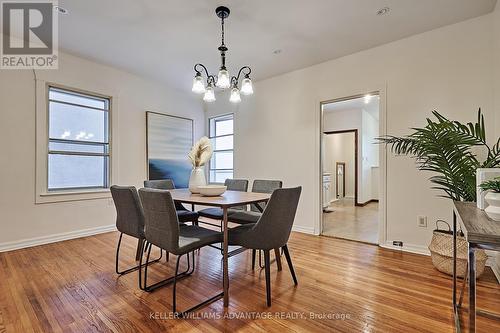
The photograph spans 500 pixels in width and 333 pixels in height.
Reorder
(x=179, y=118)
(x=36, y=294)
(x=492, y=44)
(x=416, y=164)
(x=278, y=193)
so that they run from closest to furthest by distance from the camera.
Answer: (x=278, y=193) → (x=36, y=294) → (x=492, y=44) → (x=416, y=164) → (x=179, y=118)

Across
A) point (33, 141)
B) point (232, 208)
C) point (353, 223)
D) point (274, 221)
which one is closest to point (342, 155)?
point (353, 223)

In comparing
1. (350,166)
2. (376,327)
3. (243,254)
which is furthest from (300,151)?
(350,166)

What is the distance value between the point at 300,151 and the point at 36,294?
348 centimetres

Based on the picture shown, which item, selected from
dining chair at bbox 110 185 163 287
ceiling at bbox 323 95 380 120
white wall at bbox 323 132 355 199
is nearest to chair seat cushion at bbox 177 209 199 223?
dining chair at bbox 110 185 163 287

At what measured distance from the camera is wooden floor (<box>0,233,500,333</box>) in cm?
163

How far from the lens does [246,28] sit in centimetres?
282

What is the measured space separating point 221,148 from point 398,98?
3.48m

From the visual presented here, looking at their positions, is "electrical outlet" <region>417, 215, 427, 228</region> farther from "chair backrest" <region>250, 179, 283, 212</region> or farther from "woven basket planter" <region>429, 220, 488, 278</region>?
"chair backrest" <region>250, 179, 283, 212</region>

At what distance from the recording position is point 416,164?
9.68 feet

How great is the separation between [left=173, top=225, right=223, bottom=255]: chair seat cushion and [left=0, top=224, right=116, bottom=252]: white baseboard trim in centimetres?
244

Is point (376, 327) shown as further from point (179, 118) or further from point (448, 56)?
point (179, 118)

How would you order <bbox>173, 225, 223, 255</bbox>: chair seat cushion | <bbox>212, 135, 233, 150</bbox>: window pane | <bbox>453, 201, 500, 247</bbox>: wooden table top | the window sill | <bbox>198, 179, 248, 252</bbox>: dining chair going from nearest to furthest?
<bbox>453, 201, 500, 247</bbox>: wooden table top → <bbox>173, 225, 223, 255</bbox>: chair seat cushion → <bbox>198, 179, 248, 252</bbox>: dining chair → the window sill → <bbox>212, 135, 233, 150</bbox>: window pane

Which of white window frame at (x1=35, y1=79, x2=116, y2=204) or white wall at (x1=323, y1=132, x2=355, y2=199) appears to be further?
white wall at (x1=323, y1=132, x2=355, y2=199)

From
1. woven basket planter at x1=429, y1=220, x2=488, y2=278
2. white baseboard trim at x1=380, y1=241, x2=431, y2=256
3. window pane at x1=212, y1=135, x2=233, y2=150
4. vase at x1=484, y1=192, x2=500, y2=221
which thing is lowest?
white baseboard trim at x1=380, y1=241, x2=431, y2=256
